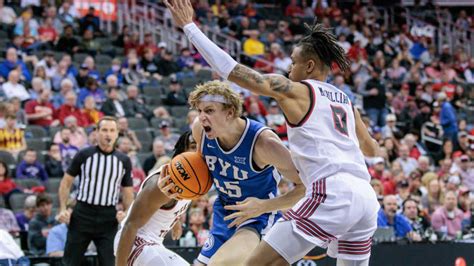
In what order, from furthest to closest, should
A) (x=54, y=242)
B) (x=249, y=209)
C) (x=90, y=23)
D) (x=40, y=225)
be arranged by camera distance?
(x=90, y=23)
(x=40, y=225)
(x=54, y=242)
(x=249, y=209)

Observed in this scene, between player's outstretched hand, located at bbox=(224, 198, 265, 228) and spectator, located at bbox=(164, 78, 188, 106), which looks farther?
spectator, located at bbox=(164, 78, 188, 106)

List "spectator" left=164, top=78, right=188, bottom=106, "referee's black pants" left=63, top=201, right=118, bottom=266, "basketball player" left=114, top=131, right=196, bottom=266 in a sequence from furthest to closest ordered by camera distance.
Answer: "spectator" left=164, top=78, right=188, bottom=106
"referee's black pants" left=63, top=201, right=118, bottom=266
"basketball player" left=114, top=131, right=196, bottom=266

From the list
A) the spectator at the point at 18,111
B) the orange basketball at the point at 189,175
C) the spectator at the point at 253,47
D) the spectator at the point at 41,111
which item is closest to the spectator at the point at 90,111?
the spectator at the point at 41,111

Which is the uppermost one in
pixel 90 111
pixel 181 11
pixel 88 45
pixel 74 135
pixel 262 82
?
pixel 181 11

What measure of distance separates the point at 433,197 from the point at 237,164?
308 inches

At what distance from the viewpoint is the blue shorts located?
6.67 meters

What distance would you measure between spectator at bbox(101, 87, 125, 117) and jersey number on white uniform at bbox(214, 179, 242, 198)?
7.97 meters

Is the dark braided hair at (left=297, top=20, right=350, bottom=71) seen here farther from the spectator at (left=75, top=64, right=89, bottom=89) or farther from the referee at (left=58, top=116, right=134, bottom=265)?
the spectator at (left=75, top=64, right=89, bottom=89)

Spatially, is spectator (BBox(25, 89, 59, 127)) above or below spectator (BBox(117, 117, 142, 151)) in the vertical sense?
above

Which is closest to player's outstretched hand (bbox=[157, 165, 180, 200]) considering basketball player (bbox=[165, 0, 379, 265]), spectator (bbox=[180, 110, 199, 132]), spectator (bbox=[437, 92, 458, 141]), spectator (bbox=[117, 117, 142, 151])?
basketball player (bbox=[165, 0, 379, 265])

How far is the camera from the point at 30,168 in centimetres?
1248

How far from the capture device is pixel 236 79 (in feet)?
18.3

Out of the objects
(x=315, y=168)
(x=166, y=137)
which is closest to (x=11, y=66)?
(x=166, y=137)

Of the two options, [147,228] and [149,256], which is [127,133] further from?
[149,256]
